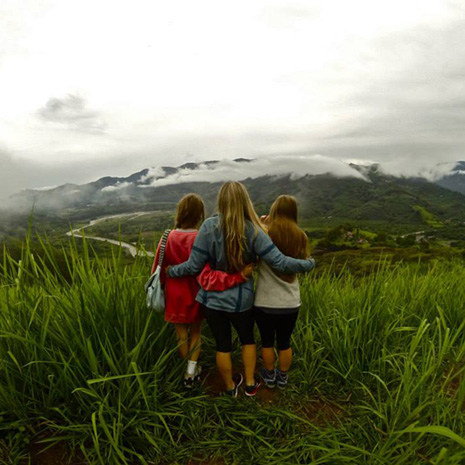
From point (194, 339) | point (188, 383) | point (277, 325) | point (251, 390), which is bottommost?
point (251, 390)

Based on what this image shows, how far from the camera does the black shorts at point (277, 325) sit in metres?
2.95

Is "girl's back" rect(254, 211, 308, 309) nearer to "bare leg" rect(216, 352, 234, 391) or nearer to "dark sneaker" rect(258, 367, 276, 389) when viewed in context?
"bare leg" rect(216, 352, 234, 391)

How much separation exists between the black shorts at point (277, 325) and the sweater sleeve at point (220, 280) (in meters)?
0.40

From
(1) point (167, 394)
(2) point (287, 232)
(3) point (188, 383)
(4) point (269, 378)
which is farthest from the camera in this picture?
(4) point (269, 378)

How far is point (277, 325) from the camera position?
2975 millimetres

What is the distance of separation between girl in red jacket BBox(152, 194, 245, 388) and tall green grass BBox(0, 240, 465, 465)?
154 millimetres

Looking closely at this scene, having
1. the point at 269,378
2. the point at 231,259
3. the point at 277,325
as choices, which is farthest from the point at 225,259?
the point at 269,378

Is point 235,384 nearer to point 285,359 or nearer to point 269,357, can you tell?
point 269,357

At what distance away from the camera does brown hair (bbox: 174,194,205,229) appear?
3.02m

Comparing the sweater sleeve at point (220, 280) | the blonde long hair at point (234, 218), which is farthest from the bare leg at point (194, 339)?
the blonde long hair at point (234, 218)

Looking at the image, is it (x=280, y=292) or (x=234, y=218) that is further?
(x=280, y=292)

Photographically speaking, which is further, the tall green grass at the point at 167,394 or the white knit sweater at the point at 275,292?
the white knit sweater at the point at 275,292

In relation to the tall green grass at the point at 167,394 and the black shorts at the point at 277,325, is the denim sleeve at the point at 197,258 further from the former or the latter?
the black shorts at the point at 277,325

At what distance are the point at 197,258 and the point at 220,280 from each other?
260mm
